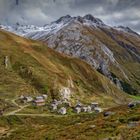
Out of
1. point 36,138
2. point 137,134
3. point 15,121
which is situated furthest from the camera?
point 15,121

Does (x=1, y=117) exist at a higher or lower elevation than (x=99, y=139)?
higher

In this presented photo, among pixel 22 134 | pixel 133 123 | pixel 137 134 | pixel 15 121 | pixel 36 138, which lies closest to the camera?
pixel 137 134

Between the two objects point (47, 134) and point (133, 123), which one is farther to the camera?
point (47, 134)

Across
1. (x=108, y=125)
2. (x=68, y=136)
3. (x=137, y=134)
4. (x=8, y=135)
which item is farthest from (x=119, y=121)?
(x=8, y=135)

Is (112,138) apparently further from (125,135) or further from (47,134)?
(47,134)

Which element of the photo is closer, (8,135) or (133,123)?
(133,123)

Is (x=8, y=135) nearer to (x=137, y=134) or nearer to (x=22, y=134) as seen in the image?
(x=22, y=134)

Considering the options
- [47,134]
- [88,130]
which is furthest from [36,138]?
[88,130]

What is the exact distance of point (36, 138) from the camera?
71.1 m

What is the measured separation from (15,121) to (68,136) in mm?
131252

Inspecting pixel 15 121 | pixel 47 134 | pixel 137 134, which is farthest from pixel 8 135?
pixel 15 121

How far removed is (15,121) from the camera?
7677 inches

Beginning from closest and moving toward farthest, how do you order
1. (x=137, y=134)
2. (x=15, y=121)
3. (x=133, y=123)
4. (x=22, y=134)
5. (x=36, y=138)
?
(x=137, y=134)
(x=133, y=123)
(x=36, y=138)
(x=22, y=134)
(x=15, y=121)

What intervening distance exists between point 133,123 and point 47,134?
17.3 meters
